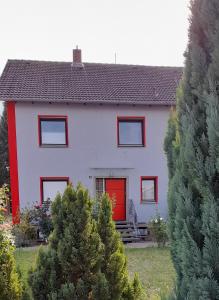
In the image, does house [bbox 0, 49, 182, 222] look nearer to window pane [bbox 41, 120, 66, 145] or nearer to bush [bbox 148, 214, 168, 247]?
window pane [bbox 41, 120, 66, 145]

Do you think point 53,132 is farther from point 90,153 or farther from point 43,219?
point 43,219

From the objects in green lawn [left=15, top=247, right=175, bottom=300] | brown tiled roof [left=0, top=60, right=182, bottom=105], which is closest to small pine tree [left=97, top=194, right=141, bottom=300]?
green lawn [left=15, top=247, right=175, bottom=300]

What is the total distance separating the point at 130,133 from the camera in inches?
619

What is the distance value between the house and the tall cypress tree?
12.5m

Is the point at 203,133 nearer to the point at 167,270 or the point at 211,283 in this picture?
the point at 211,283

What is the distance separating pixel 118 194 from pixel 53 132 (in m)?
4.34

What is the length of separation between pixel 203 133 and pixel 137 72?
15.9 metres

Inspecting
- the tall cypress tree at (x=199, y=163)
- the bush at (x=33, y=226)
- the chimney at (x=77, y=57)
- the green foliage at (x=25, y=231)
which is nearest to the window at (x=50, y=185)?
the bush at (x=33, y=226)

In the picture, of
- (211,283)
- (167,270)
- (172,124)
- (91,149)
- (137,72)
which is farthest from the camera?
(137,72)

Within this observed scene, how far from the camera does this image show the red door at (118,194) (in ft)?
51.6

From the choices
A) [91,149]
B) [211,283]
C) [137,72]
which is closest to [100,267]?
[211,283]

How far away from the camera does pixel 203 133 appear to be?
2.21 meters

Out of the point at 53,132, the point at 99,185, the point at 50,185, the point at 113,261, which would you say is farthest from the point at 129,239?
the point at 113,261

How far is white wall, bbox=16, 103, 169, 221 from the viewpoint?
14648 mm
